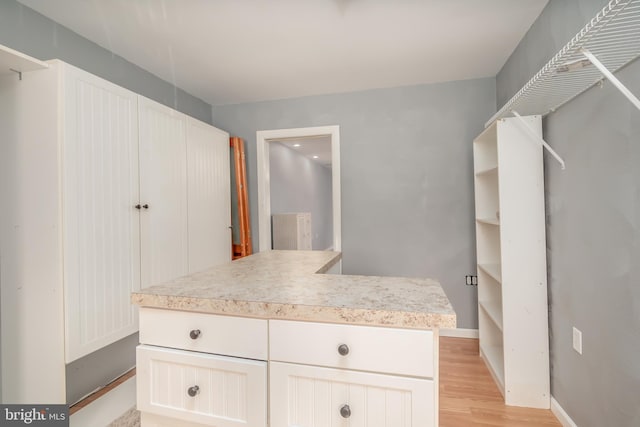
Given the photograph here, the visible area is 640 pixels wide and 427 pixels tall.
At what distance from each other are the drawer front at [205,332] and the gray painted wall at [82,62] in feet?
4.76

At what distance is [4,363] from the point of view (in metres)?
1.59

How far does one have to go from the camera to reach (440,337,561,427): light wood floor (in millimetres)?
1676

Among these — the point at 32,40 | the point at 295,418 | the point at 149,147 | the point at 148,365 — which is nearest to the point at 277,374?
the point at 295,418

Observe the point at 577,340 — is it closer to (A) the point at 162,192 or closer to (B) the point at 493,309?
(B) the point at 493,309

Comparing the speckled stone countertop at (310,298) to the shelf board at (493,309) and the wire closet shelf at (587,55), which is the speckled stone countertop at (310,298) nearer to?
the wire closet shelf at (587,55)

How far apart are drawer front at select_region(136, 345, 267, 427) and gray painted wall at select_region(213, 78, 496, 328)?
2.22 m

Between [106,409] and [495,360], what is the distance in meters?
2.63

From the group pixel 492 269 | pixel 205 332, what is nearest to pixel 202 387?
pixel 205 332

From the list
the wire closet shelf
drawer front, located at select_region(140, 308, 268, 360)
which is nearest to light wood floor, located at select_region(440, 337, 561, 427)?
drawer front, located at select_region(140, 308, 268, 360)

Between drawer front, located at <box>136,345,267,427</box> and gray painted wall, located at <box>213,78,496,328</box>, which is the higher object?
gray painted wall, located at <box>213,78,496,328</box>

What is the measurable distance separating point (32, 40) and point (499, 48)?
3.18 meters

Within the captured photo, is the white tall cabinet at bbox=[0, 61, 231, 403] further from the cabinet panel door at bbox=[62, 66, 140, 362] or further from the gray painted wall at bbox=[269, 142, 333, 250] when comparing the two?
the gray painted wall at bbox=[269, 142, 333, 250]

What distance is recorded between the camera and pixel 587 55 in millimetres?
995

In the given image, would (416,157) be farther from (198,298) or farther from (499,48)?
(198,298)
